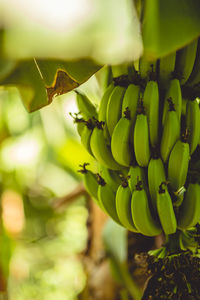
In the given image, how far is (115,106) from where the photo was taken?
1.11 metres

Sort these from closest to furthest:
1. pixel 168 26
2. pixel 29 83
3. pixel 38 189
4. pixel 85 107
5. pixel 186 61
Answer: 1. pixel 168 26
2. pixel 29 83
3. pixel 186 61
4. pixel 85 107
5. pixel 38 189

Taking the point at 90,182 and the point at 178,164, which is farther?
the point at 90,182

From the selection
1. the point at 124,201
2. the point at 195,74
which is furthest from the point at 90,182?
the point at 195,74

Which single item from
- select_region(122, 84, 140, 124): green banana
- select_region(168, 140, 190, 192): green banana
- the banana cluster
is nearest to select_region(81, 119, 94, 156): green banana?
the banana cluster

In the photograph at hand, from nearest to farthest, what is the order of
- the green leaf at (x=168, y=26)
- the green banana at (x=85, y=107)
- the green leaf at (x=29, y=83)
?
the green leaf at (x=168, y=26)
the green leaf at (x=29, y=83)
the green banana at (x=85, y=107)

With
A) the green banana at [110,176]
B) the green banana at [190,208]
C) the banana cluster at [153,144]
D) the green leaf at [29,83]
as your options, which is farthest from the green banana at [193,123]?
the green leaf at [29,83]

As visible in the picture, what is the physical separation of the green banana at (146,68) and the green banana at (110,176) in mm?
253

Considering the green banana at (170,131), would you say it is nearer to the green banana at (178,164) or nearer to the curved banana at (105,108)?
the green banana at (178,164)

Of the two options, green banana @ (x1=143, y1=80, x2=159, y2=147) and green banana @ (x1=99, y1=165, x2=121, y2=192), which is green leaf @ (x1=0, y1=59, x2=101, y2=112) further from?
green banana @ (x1=99, y1=165, x2=121, y2=192)

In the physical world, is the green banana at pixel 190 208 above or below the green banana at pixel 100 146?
below

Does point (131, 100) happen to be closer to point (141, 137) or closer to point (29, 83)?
point (141, 137)

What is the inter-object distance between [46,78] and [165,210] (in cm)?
40

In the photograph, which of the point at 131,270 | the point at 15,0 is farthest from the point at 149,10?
the point at 131,270

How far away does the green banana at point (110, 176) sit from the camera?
45.8 inches
